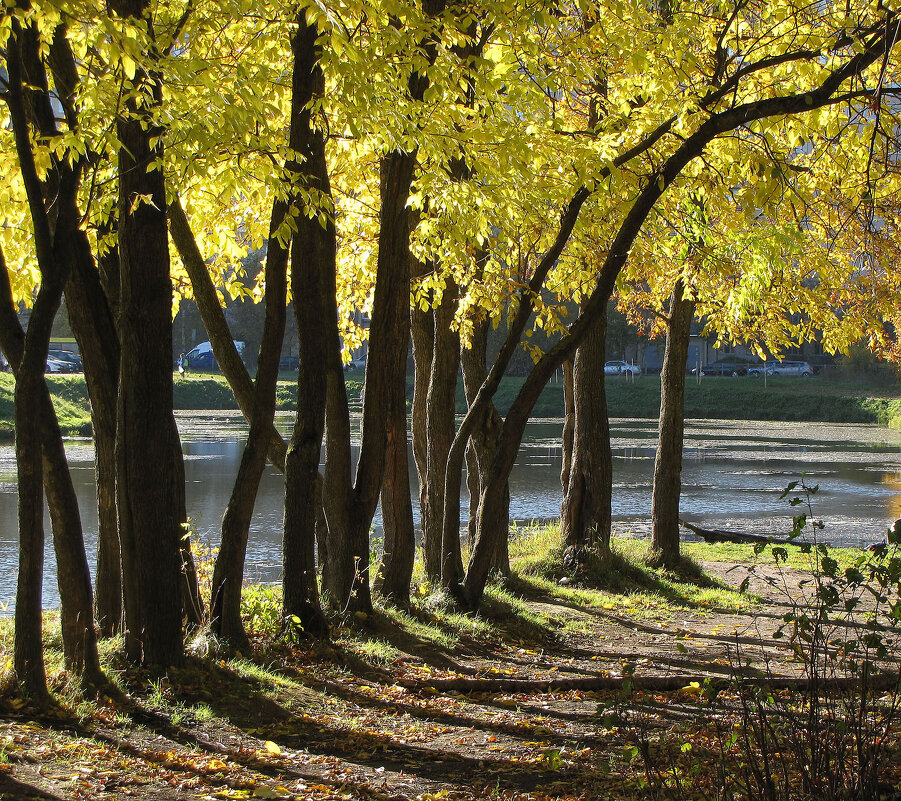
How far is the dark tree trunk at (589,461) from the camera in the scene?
13.1 meters

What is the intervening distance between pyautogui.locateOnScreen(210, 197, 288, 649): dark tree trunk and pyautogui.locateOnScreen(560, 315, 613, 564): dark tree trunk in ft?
21.8

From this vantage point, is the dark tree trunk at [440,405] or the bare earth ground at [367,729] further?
the dark tree trunk at [440,405]

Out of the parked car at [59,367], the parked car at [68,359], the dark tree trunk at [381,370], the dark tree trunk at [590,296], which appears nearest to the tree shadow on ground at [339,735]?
the dark tree trunk at [381,370]

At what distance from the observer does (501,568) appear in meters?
11.6

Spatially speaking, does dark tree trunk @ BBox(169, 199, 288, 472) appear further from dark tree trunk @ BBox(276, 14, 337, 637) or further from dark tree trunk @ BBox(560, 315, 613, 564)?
dark tree trunk @ BBox(560, 315, 613, 564)

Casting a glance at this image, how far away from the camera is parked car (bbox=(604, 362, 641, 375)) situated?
220 ft

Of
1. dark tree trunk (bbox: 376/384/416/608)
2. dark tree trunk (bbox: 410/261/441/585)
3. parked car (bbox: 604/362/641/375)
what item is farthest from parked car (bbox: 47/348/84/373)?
dark tree trunk (bbox: 376/384/416/608)

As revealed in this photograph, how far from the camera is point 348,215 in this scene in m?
10.7

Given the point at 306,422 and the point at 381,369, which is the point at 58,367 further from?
the point at 306,422

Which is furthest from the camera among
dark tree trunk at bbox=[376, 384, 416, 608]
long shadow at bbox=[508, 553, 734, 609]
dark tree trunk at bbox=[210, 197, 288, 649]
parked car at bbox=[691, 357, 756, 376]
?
parked car at bbox=[691, 357, 756, 376]

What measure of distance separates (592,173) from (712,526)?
14071 mm

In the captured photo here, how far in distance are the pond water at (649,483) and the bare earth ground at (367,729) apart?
219 inches

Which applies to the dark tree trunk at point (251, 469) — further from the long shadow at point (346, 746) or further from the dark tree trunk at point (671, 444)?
the dark tree trunk at point (671, 444)

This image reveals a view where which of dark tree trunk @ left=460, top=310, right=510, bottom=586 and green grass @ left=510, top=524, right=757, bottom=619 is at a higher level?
dark tree trunk @ left=460, top=310, right=510, bottom=586
